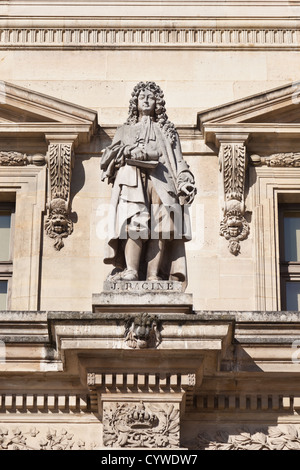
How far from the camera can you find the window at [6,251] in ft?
74.0

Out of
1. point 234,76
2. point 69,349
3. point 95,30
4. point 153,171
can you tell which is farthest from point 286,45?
point 69,349

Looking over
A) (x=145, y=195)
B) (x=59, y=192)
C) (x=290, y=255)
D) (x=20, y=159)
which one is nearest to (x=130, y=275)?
(x=145, y=195)

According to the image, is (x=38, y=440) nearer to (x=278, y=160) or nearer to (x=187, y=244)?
(x=187, y=244)

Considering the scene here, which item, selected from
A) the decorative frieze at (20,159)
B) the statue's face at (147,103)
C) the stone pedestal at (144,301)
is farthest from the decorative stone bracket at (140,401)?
the decorative frieze at (20,159)

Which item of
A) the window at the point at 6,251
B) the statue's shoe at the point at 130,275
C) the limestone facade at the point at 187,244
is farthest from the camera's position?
the window at the point at 6,251

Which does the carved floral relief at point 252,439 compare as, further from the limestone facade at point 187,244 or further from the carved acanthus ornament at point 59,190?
the carved acanthus ornament at point 59,190

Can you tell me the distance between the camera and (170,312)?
1953 cm

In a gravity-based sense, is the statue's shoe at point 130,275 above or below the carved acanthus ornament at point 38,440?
above

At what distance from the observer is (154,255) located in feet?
65.9

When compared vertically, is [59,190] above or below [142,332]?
above

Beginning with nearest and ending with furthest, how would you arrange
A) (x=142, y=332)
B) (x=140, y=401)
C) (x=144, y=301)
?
(x=142, y=332), (x=140, y=401), (x=144, y=301)

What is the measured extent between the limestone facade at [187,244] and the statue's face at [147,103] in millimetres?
2126

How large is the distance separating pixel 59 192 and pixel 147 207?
2689 mm
